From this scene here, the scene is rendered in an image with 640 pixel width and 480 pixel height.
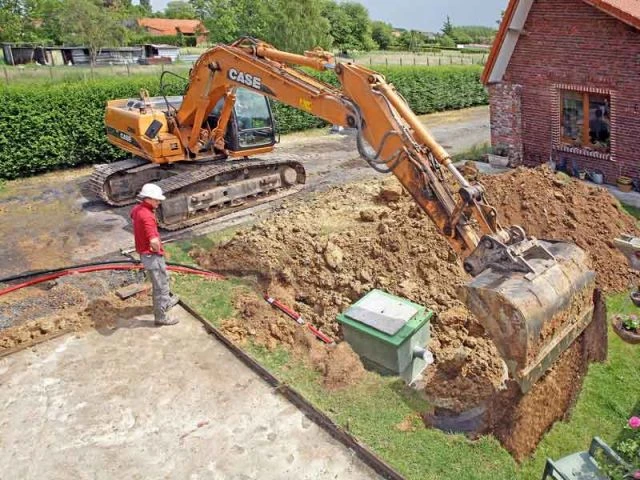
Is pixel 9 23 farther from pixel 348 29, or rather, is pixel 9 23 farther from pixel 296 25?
pixel 348 29

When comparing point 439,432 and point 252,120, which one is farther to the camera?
point 252,120

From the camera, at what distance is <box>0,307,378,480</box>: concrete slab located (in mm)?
5059

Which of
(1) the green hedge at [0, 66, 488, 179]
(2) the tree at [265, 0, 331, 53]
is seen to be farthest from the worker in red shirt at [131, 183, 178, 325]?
(2) the tree at [265, 0, 331, 53]

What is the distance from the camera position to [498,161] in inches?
568

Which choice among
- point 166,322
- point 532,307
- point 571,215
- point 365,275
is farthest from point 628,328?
point 166,322

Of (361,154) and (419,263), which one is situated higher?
(361,154)

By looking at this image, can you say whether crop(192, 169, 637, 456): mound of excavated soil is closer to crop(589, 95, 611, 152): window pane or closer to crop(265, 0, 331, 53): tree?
crop(589, 95, 611, 152): window pane

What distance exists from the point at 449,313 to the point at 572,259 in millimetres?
2059

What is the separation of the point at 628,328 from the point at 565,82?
27.2 feet

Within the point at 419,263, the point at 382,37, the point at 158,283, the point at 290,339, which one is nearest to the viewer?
the point at 290,339

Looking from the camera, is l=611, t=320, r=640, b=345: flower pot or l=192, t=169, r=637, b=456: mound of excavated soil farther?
l=192, t=169, r=637, b=456: mound of excavated soil

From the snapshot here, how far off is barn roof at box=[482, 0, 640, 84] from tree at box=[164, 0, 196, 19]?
8315 cm

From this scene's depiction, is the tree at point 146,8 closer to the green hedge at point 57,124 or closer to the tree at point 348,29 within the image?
the tree at point 348,29

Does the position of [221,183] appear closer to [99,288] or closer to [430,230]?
[99,288]
